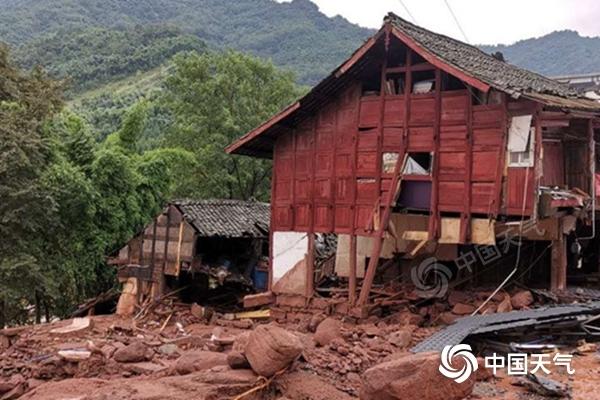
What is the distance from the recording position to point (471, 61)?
1481 centimetres

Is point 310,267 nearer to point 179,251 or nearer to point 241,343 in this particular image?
point 179,251

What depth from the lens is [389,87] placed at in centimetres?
1464

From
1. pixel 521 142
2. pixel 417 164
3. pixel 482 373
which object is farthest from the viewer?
pixel 417 164

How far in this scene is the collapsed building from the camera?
12.6 meters

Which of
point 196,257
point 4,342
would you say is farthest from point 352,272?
point 4,342

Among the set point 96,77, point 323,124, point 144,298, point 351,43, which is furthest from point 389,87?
point 351,43

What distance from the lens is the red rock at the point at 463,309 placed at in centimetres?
1323

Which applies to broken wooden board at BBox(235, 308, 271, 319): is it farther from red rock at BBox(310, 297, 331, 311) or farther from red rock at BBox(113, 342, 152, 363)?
red rock at BBox(113, 342, 152, 363)

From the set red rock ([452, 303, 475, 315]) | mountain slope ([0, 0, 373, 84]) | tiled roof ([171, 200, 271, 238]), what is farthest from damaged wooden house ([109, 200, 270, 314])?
mountain slope ([0, 0, 373, 84])

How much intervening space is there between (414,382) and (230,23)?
10675 cm

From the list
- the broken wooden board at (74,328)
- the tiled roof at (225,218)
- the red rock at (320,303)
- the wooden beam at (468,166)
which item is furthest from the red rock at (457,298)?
the broken wooden board at (74,328)

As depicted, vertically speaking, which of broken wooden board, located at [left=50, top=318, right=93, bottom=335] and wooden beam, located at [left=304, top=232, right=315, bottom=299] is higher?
wooden beam, located at [left=304, top=232, right=315, bottom=299]

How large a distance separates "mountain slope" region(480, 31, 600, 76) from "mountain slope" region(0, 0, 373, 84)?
2442 cm

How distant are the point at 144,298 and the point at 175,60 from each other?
13.9 meters
